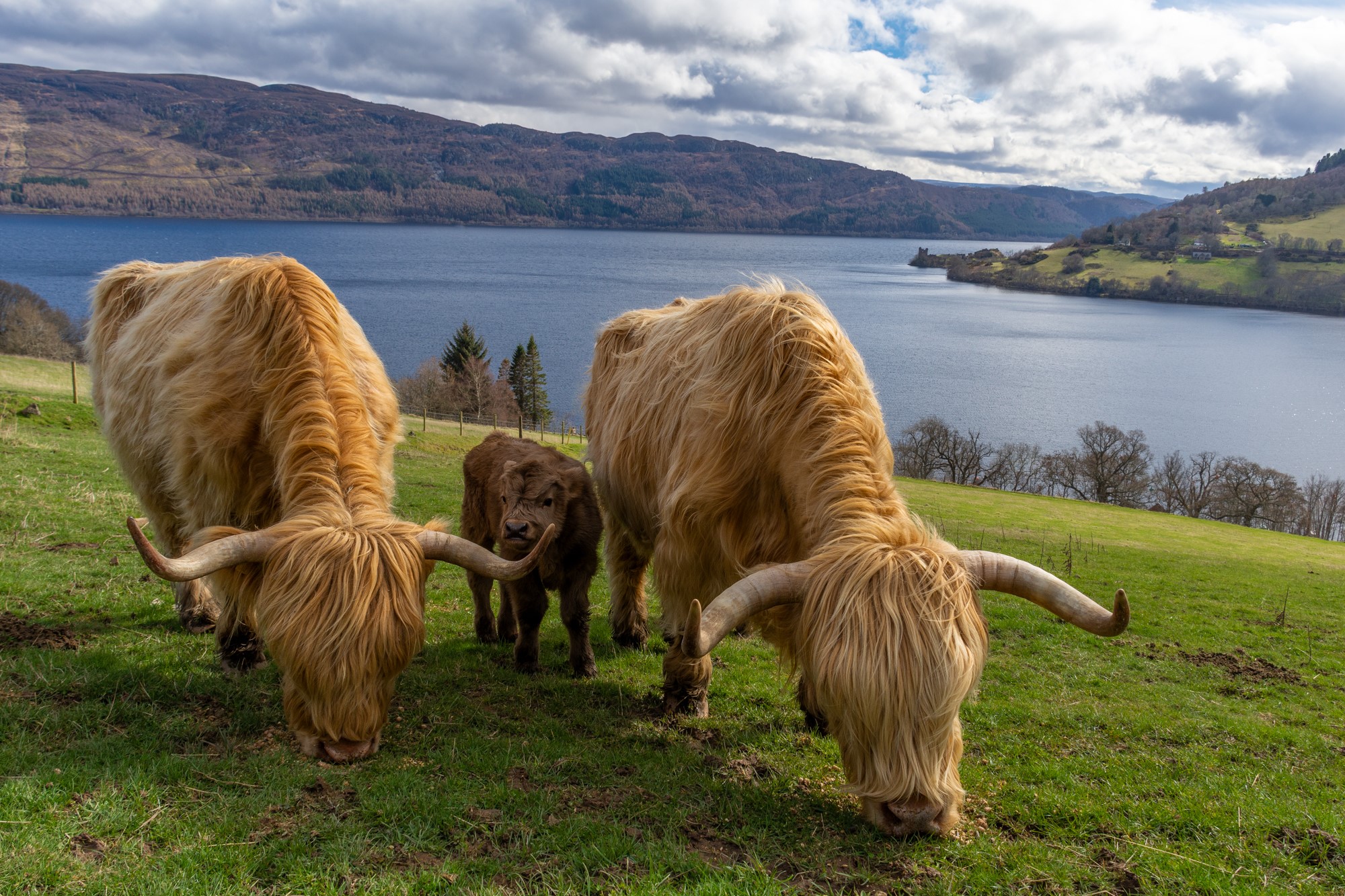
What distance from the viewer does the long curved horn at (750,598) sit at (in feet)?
12.7

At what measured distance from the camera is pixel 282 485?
4.77 metres

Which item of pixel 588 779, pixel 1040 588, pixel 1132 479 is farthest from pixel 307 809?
pixel 1132 479

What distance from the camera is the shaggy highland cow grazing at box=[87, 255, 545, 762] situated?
4211 millimetres

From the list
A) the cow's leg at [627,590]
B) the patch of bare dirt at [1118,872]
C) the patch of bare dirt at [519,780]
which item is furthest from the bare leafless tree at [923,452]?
the patch of bare dirt at [519,780]

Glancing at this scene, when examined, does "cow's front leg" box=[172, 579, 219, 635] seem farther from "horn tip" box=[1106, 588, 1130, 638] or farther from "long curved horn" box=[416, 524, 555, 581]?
"horn tip" box=[1106, 588, 1130, 638]

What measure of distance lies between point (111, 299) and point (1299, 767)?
10.4 metres

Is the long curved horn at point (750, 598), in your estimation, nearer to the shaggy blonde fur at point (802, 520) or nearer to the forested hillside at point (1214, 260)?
the shaggy blonde fur at point (802, 520)

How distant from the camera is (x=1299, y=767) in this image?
6.11 m

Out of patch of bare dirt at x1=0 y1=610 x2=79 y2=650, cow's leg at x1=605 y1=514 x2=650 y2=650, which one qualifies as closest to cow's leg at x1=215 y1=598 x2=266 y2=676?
patch of bare dirt at x1=0 y1=610 x2=79 y2=650

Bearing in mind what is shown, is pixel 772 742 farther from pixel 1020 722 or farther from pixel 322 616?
pixel 322 616

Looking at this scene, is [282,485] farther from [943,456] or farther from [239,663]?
[943,456]

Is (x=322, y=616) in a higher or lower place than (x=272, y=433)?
lower

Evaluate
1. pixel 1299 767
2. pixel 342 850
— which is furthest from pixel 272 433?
pixel 1299 767

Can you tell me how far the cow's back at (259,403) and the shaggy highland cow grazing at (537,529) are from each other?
0.96 m
